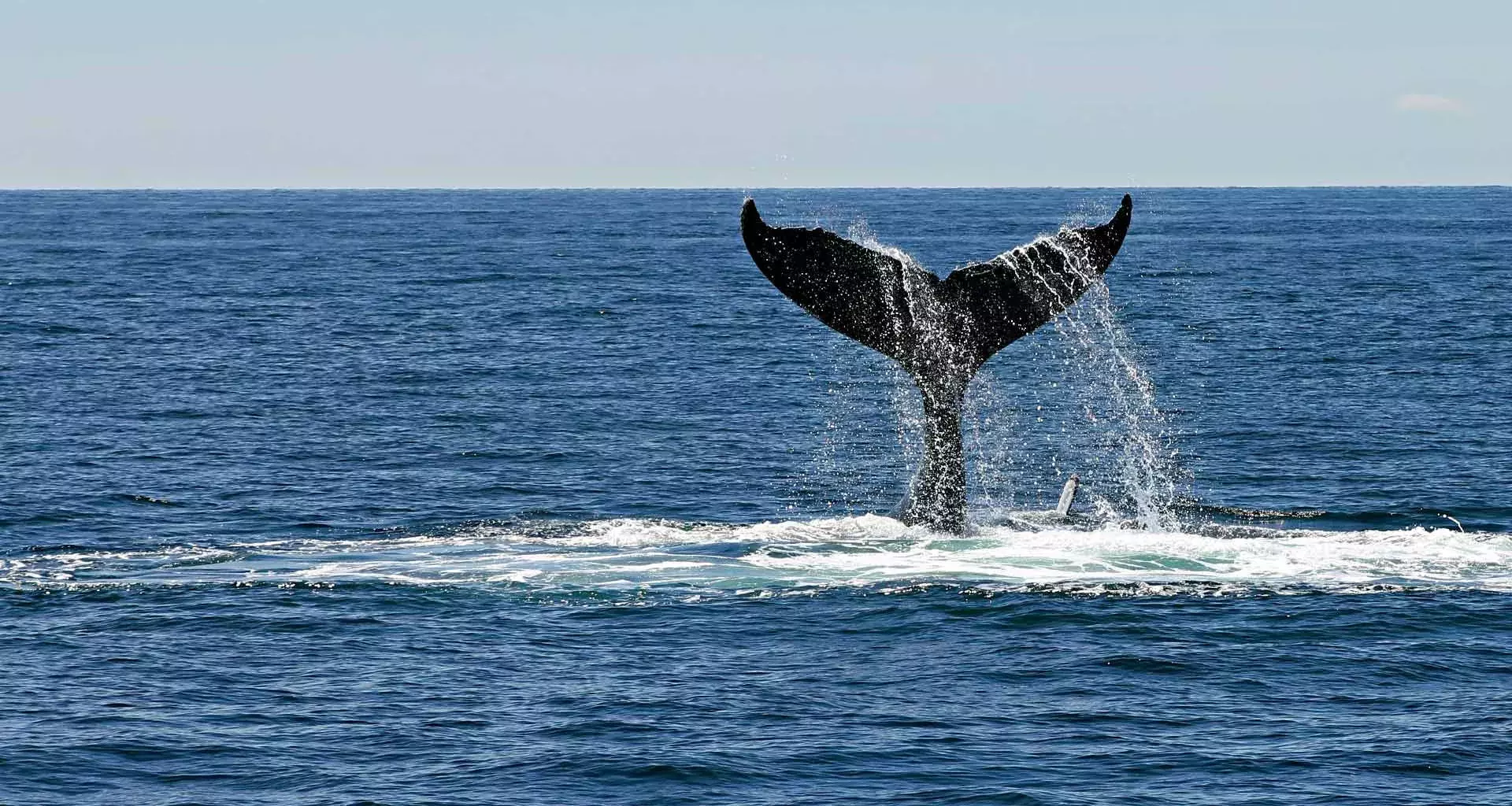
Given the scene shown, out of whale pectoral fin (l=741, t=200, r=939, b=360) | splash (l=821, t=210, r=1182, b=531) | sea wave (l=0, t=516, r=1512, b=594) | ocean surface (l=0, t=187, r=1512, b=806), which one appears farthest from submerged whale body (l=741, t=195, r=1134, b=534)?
sea wave (l=0, t=516, r=1512, b=594)

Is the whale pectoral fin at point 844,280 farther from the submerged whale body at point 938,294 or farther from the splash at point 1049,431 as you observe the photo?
the splash at point 1049,431

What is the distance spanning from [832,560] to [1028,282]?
3.71m

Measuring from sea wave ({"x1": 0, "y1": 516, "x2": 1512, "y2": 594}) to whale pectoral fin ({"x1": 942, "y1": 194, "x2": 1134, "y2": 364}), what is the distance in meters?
2.45

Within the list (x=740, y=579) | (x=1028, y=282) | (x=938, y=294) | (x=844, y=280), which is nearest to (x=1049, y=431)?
(x=740, y=579)

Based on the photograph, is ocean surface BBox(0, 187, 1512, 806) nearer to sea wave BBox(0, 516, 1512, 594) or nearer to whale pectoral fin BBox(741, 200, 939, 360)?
sea wave BBox(0, 516, 1512, 594)

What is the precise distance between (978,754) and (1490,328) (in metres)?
41.3

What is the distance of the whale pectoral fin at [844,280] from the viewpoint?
18.2m

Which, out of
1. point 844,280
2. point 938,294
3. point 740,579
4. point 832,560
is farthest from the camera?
point 832,560

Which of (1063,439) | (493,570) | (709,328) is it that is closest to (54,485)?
(493,570)

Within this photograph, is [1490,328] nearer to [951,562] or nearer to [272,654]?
[951,562]

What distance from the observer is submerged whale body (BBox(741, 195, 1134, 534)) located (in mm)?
18406

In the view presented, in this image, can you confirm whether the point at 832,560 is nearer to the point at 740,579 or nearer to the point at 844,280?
the point at 740,579

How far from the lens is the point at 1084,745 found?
15.3 metres

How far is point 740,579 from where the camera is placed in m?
20.1
